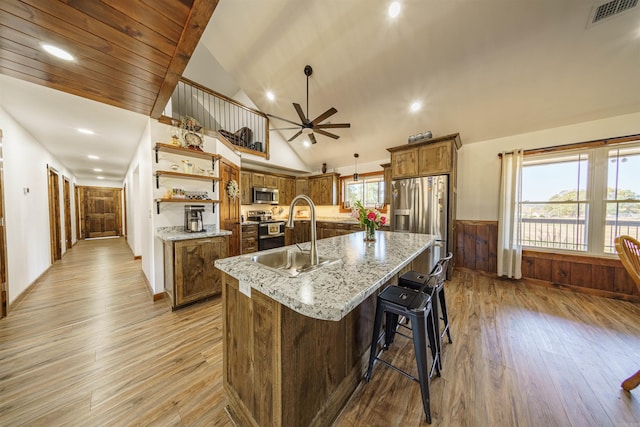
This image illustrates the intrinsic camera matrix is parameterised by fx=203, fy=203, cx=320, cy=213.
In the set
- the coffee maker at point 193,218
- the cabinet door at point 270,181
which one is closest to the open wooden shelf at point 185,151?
the coffee maker at point 193,218

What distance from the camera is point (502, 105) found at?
2971 mm

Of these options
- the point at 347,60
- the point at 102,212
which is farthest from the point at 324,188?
the point at 102,212

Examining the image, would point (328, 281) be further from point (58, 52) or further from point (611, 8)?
point (611, 8)

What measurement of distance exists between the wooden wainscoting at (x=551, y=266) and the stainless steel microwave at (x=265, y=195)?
4120 millimetres

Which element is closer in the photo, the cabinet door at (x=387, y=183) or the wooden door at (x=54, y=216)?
the wooden door at (x=54, y=216)

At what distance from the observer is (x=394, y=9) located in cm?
219

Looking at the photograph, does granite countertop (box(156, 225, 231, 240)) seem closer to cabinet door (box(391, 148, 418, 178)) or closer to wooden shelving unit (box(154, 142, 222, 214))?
wooden shelving unit (box(154, 142, 222, 214))

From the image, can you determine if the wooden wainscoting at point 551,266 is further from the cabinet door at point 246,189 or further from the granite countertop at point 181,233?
the cabinet door at point 246,189

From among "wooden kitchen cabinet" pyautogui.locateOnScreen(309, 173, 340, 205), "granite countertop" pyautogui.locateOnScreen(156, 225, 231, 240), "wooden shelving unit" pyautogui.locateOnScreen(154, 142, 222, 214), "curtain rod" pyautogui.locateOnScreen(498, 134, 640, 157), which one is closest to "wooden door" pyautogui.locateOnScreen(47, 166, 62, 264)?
"granite countertop" pyautogui.locateOnScreen(156, 225, 231, 240)

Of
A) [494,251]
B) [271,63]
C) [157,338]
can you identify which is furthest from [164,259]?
[494,251]

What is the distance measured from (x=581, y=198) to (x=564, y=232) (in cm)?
54

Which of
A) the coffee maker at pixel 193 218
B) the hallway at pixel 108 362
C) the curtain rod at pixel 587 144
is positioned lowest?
the hallway at pixel 108 362

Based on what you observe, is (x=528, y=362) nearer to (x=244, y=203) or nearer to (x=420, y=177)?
(x=420, y=177)

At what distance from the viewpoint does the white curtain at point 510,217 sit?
324 cm
